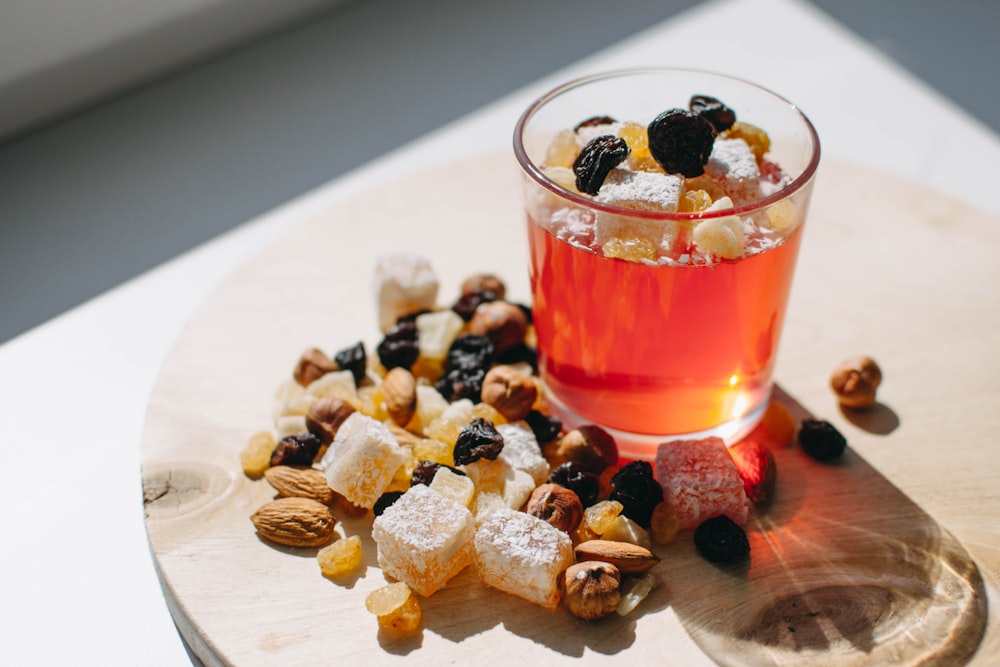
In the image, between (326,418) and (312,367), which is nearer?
(326,418)

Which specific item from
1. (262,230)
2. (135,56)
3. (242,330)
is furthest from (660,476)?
(135,56)

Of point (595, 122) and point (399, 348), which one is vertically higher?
point (595, 122)

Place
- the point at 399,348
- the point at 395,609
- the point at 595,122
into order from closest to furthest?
the point at 395,609 < the point at 595,122 < the point at 399,348

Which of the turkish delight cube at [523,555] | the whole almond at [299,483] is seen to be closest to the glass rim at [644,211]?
the turkish delight cube at [523,555]

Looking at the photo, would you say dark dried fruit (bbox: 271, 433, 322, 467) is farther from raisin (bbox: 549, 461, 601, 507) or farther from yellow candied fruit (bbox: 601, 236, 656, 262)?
yellow candied fruit (bbox: 601, 236, 656, 262)

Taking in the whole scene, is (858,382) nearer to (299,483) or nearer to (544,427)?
(544,427)

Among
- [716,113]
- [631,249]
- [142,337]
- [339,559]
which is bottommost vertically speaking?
[142,337]

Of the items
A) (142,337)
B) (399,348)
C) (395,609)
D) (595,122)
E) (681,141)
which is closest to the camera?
(395,609)

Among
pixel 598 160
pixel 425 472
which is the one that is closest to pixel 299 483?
pixel 425 472
